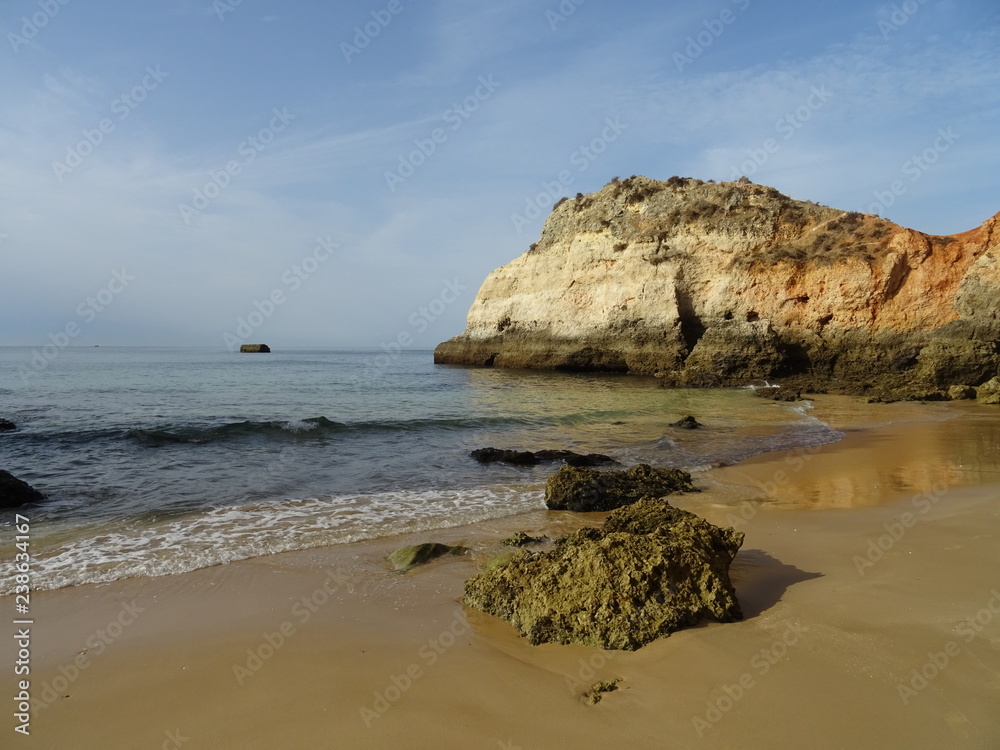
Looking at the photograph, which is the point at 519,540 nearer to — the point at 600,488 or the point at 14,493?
the point at 600,488

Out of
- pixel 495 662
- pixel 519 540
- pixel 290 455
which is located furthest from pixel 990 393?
pixel 495 662

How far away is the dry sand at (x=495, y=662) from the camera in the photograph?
8.61ft

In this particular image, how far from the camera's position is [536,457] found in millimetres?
10555

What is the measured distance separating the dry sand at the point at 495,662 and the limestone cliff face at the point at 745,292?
2295 cm

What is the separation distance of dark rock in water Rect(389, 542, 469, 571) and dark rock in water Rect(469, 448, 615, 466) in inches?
192

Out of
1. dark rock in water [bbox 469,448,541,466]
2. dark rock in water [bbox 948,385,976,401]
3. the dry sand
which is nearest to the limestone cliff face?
dark rock in water [bbox 948,385,976,401]

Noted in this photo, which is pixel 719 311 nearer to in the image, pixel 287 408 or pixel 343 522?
pixel 287 408

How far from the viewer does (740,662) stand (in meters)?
3.11

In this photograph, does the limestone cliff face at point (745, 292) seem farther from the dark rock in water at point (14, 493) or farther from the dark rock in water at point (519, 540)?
the dark rock in water at point (14, 493)

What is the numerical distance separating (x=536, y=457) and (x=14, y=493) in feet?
26.2

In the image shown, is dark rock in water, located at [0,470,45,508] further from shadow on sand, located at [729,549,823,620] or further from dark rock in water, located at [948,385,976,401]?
dark rock in water, located at [948,385,976,401]

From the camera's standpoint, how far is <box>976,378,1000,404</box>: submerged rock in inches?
717

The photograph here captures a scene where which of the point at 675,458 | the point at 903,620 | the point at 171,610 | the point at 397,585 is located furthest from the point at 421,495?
the point at 903,620

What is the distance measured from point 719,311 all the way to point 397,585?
28206 mm
